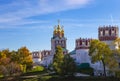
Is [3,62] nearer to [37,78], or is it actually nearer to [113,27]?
[37,78]

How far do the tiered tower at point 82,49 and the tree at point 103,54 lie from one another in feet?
43.8

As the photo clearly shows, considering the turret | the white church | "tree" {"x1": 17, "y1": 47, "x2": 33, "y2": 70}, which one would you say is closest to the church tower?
the white church

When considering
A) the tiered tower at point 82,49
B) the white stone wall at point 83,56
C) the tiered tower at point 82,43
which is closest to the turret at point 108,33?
the tiered tower at point 82,43

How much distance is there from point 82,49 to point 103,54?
16.2m

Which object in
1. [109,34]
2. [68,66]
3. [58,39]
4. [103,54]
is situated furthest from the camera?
[58,39]

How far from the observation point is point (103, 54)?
199 feet

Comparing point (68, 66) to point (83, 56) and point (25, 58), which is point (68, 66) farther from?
point (25, 58)

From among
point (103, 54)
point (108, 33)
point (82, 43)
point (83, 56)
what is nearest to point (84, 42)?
point (82, 43)

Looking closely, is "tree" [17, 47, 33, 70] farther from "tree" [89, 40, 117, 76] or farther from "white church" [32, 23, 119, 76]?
"tree" [89, 40, 117, 76]

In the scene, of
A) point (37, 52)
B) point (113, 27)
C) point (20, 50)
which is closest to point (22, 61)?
point (20, 50)

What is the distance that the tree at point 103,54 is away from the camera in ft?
195

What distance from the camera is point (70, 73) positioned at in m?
63.9

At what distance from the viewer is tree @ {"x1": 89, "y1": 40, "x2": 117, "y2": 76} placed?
59375 mm

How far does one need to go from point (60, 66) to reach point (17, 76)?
11112 millimetres
